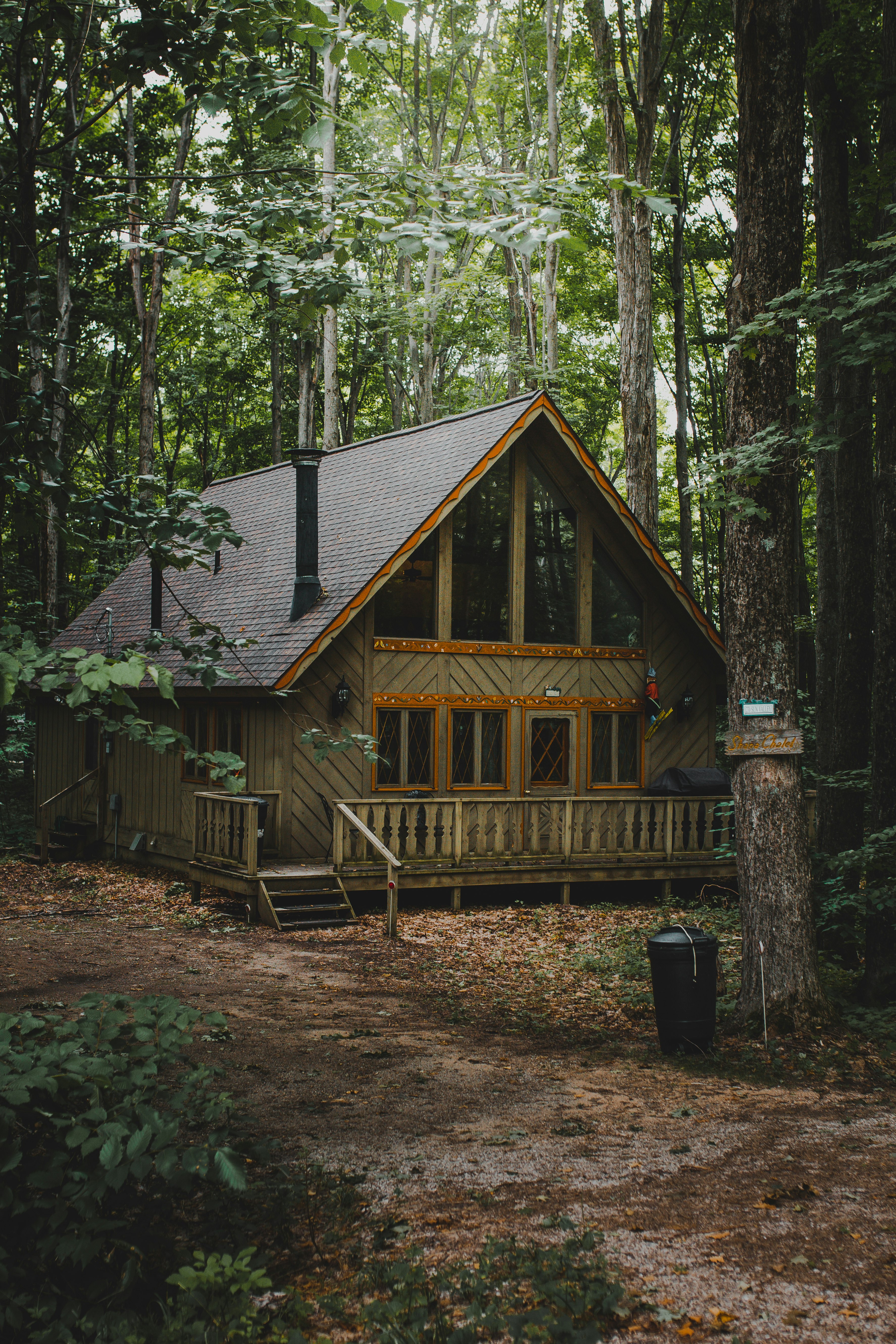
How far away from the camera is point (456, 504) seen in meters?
16.0

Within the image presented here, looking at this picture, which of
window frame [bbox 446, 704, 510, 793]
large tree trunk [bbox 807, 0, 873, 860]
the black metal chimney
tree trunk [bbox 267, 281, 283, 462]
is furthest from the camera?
tree trunk [bbox 267, 281, 283, 462]

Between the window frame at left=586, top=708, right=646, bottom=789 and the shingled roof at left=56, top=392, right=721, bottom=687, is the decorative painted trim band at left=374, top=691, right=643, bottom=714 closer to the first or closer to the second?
the window frame at left=586, top=708, right=646, bottom=789

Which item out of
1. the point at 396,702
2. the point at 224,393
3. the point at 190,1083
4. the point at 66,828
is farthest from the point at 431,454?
the point at 224,393

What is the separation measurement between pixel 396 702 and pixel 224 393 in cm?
2126

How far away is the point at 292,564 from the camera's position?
682 inches

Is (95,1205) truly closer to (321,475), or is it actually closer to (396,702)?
(396,702)

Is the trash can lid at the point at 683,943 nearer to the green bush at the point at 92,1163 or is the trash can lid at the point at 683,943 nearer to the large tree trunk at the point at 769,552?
the large tree trunk at the point at 769,552

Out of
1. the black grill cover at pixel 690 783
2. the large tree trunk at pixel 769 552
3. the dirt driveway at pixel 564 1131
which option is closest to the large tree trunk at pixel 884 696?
the large tree trunk at pixel 769 552

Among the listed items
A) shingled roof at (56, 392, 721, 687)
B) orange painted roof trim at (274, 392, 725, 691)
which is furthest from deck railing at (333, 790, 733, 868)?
shingled roof at (56, 392, 721, 687)

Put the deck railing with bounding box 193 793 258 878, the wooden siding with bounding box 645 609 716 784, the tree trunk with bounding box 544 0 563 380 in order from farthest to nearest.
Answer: the tree trunk with bounding box 544 0 563 380, the wooden siding with bounding box 645 609 716 784, the deck railing with bounding box 193 793 258 878

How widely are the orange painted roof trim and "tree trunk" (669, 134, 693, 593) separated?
7.79 meters

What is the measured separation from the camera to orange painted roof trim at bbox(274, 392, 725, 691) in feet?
47.2

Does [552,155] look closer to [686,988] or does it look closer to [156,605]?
[156,605]

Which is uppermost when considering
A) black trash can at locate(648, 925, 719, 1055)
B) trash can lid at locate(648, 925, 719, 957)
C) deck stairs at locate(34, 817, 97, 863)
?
trash can lid at locate(648, 925, 719, 957)
